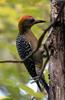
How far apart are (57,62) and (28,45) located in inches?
62.8

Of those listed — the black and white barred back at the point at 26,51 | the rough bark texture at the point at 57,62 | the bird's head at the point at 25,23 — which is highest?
the rough bark texture at the point at 57,62

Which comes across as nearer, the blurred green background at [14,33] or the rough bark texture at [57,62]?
the rough bark texture at [57,62]

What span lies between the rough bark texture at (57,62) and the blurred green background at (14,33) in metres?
0.16

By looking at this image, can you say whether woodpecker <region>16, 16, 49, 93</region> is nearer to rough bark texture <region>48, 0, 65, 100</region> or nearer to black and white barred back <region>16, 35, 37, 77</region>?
black and white barred back <region>16, 35, 37, 77</region>

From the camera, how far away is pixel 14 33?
501 centimetres

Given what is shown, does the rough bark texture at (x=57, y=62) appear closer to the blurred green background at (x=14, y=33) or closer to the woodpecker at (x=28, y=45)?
the blurred green background at (x=14, y=33)

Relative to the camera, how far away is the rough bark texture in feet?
9.28

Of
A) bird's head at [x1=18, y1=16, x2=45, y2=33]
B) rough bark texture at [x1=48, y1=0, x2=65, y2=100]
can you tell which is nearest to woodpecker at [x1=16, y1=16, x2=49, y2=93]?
bird's head at [x1=18, y1=16, x2=45, y2=33]

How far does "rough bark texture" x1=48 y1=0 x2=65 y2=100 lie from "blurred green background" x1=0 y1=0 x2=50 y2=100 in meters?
0.16

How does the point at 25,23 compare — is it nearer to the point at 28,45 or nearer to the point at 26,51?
the point at 28,45

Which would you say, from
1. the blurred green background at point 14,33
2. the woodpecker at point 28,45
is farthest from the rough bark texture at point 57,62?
the woodpecker at point 28,45

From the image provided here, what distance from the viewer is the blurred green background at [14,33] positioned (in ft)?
9.75

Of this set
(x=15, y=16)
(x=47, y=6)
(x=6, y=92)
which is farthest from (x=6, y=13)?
(x=6, y=92)

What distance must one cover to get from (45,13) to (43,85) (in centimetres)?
92
